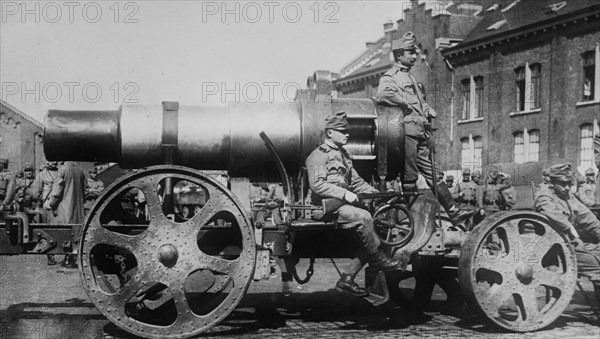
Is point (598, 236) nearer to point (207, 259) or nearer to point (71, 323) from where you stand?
point (207, 259)

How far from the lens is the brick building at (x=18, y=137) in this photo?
4853 cm

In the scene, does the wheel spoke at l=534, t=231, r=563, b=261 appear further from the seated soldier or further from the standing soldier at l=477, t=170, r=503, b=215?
the standing soldier at l=477, t=170, r=503, b=215

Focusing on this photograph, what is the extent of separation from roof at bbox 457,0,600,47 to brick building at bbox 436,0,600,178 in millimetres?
56

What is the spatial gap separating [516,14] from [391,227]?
28.3 m

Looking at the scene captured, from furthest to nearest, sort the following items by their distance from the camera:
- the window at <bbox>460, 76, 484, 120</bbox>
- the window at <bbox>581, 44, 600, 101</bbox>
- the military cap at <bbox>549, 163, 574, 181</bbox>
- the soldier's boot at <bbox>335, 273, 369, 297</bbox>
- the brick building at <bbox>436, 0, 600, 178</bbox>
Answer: the window at <bbox>460, 76, 484, 120</bbox> → the brick building at <bbox>436, 0, 600, 178</bbox> → the window at <bbox>581, 44, 600, 101</bbox> → the military cap at <bbox>549, 163, 574, 181</bbox> → the soldier's boot at <bbox>335, 273, 369, 297</bbox>

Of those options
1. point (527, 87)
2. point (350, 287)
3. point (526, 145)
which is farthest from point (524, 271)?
point (527, 87)

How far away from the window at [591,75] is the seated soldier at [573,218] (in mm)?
21212

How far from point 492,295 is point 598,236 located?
177 centimetres

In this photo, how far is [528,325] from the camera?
657 centimetres

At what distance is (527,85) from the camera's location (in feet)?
101

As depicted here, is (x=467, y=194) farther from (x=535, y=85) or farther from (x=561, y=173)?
(x=535, y=85)

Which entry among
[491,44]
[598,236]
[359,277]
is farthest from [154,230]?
[491,44]

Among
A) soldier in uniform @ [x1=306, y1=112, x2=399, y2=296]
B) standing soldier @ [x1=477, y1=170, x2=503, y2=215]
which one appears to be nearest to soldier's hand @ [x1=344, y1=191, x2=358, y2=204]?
soldier in uniform @ [x1=306, y1=112, x2=399, y2=296]

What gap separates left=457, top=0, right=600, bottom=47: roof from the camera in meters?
28.8
